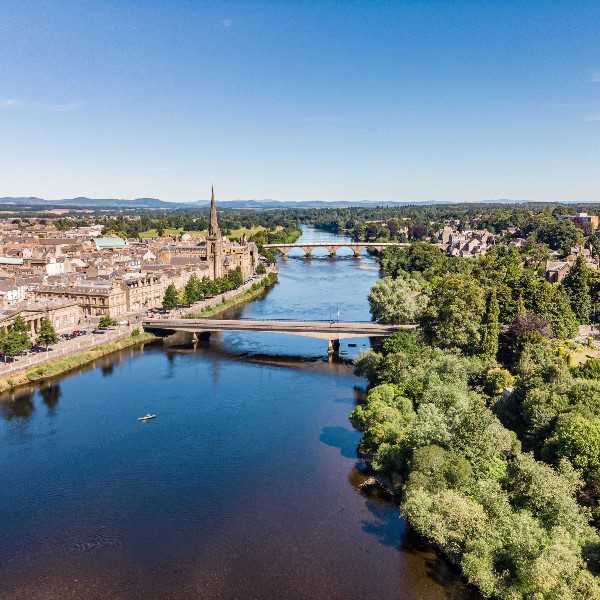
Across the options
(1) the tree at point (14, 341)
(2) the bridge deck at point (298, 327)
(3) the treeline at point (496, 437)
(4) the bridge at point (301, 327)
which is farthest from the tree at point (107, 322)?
(3) the treeline at point (496, 437)

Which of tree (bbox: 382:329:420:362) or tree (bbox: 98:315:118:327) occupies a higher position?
tree (bbox: 382:329:420:362)

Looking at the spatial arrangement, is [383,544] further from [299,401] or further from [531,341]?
[531,341]

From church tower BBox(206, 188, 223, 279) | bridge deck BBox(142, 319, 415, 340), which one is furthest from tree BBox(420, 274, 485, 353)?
church tower BBox(206, 188, 223, 279)

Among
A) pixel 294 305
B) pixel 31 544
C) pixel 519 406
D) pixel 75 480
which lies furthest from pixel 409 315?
pixel 31 544

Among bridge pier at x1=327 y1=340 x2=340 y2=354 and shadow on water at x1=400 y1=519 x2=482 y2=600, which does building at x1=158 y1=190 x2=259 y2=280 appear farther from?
shadow on water at x1=400 y1=519 x2=482 y2=600

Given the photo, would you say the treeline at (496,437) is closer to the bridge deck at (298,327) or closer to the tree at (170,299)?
the bridge deck at (298,327)
